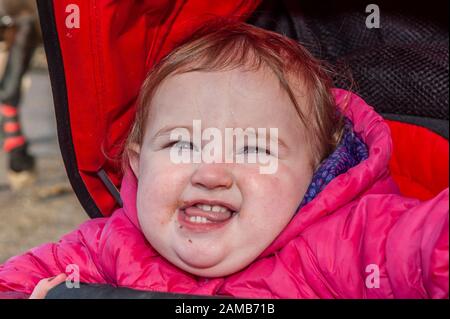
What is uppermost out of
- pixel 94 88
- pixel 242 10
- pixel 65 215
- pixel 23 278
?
pixel 242 10

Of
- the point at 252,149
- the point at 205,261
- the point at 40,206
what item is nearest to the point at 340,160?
the point at 252,149

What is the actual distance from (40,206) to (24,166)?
28 centimetres

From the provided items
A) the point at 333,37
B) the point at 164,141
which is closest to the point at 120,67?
the point at 164,141

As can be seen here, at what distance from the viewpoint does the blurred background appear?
234cm

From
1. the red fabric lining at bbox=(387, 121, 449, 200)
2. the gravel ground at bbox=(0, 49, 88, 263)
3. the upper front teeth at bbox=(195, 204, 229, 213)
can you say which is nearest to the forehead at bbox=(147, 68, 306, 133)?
the upper front teeth at bbox=(195, 204, 229, 213)

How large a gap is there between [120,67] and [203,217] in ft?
1.01

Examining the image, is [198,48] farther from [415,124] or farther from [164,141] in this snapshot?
[415,124]

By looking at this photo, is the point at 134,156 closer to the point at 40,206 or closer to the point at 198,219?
the point at 198,219

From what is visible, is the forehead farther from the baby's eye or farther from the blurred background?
the blurred background

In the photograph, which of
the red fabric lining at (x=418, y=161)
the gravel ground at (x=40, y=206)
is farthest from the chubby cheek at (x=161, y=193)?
the gravel ground at (x=40, y=206)

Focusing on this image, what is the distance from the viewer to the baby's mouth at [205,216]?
0.96 meters

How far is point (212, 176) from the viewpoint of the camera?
0.94 meters

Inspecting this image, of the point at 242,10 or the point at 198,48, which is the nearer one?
the point at 198,48

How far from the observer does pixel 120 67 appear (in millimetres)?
1117
